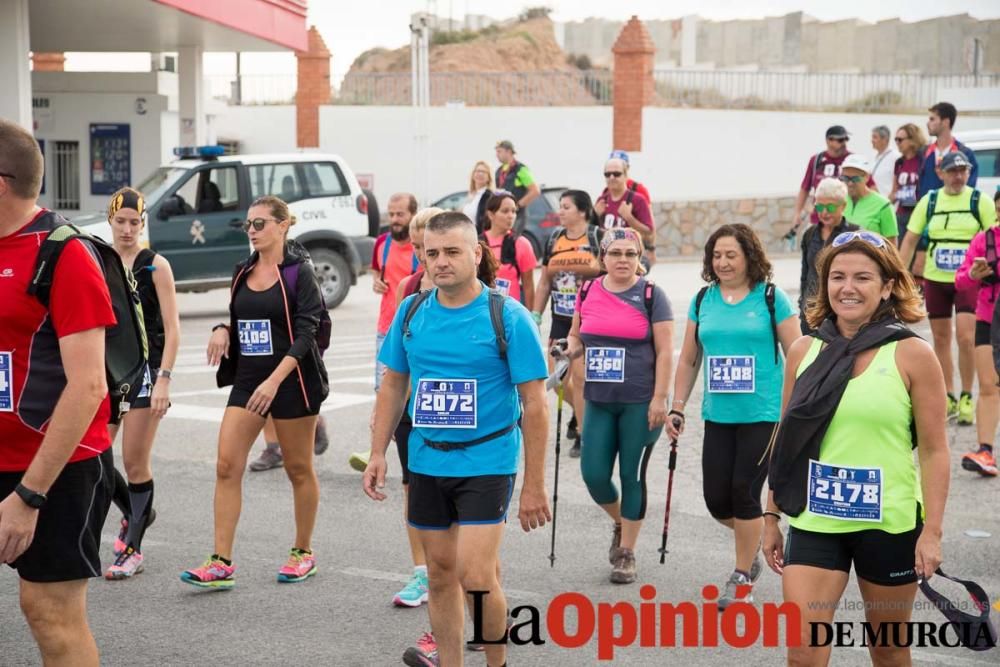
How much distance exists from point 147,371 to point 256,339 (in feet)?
2.21

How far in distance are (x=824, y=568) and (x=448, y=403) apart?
1538mm

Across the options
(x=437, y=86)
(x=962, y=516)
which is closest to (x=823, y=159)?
(x=962, y=516)

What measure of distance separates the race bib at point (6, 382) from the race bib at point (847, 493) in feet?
8.55

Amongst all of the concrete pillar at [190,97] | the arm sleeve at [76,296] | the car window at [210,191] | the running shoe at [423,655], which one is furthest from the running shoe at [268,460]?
the concrete pillar at [190,97]

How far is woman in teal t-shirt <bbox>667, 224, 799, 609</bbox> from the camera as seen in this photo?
6523 millimetres

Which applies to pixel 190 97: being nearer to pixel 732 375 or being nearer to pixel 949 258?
pixel 949 258

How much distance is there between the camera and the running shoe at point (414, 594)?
6.46 metres

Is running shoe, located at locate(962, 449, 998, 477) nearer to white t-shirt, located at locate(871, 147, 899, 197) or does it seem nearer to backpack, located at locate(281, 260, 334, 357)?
backpack, located at locate(281, 260, 334, 357)

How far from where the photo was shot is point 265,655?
5.80 m

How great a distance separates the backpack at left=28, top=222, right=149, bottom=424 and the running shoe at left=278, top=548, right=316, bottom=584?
2.57 metres

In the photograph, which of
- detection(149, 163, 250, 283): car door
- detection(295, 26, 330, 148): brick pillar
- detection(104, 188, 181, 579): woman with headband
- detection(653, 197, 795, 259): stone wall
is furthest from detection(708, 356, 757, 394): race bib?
detection(295, 26, 330, 148): brick pillar

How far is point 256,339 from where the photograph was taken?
22.5 feet

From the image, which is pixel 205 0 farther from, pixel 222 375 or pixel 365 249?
pixel 222 375

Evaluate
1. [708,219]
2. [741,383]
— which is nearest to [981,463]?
[741,383]
